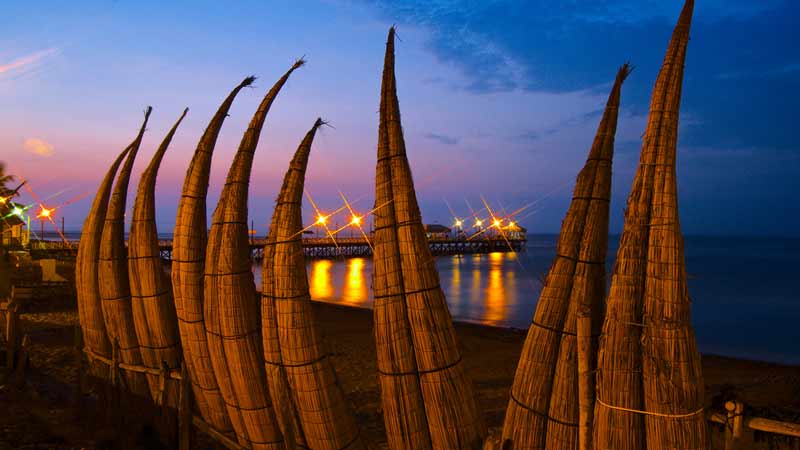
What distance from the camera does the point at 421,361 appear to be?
146 inches

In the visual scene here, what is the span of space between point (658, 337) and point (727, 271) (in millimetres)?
51334

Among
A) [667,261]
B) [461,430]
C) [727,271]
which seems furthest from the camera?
[727,271]

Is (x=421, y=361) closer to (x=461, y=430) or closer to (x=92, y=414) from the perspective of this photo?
(x=461, y=430)

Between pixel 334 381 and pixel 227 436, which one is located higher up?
pixel 334 381

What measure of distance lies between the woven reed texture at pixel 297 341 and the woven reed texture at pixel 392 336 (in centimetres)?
64

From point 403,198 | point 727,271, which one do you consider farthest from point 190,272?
point 727,271

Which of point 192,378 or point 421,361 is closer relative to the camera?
point 421,361

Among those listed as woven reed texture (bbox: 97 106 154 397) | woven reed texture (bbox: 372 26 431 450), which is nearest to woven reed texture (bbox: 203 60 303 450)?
woven reed texture (bbox: 372 26 431 450)

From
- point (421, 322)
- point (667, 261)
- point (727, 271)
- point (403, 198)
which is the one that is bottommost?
point (727, 271)

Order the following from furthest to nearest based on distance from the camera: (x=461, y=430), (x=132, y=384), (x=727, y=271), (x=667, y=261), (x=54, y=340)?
(x=727, y=271) < (x=54, y=340) < (x=132, y=384) < (x=461, y=430) < (x=667, y=261)

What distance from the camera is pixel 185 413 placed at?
551 cm

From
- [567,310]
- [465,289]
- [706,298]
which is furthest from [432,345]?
[706,298]

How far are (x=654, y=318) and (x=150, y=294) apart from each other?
5368mm

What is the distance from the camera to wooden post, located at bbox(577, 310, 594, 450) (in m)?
3.01
